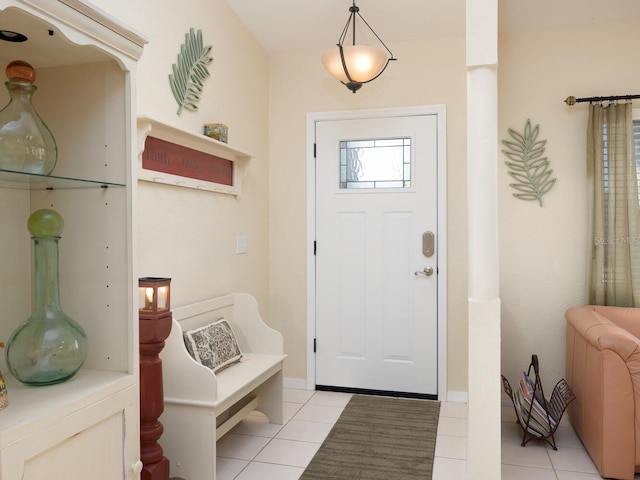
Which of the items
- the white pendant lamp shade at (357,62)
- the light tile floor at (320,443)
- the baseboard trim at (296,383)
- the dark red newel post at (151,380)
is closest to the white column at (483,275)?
the light tile floor at (320,443)

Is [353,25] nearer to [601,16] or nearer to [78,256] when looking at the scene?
[601,16]

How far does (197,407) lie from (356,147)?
2309 millimetres

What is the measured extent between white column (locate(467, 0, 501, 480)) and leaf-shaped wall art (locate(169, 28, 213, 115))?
1521mm

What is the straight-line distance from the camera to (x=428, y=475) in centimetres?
258

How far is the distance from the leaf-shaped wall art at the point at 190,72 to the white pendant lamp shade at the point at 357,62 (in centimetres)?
75

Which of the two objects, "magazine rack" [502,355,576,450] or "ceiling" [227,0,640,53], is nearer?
"magazine rack" [502,355,576,450]

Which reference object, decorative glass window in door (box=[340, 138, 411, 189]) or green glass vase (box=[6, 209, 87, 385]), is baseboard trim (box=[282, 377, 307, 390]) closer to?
decorative glass window in door (box=[340, 138, 411, 189])

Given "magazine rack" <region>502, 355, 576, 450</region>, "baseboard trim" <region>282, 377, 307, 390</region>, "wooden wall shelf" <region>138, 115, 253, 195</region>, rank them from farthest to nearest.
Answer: "baseboard trim" <region>282, 377, 307, 390</region> → "magazine rack" <region>502, 355, 576, 450</region> → "wooden wall shelf" <region>138, 115, 253, 195</region>

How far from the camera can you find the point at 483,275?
84.7 inches

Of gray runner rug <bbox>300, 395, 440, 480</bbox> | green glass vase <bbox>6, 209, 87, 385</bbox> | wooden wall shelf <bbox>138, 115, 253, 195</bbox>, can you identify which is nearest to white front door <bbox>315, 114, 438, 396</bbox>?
gray runner rug <bbox>300, 395, 440, 480</bbox>

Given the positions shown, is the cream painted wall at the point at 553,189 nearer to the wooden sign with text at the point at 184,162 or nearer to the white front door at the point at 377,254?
the white front door at the point at 377,254

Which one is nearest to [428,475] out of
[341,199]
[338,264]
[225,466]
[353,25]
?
[225,466]

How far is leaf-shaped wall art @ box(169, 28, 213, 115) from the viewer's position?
276 cm

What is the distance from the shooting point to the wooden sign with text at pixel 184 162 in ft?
8.29
